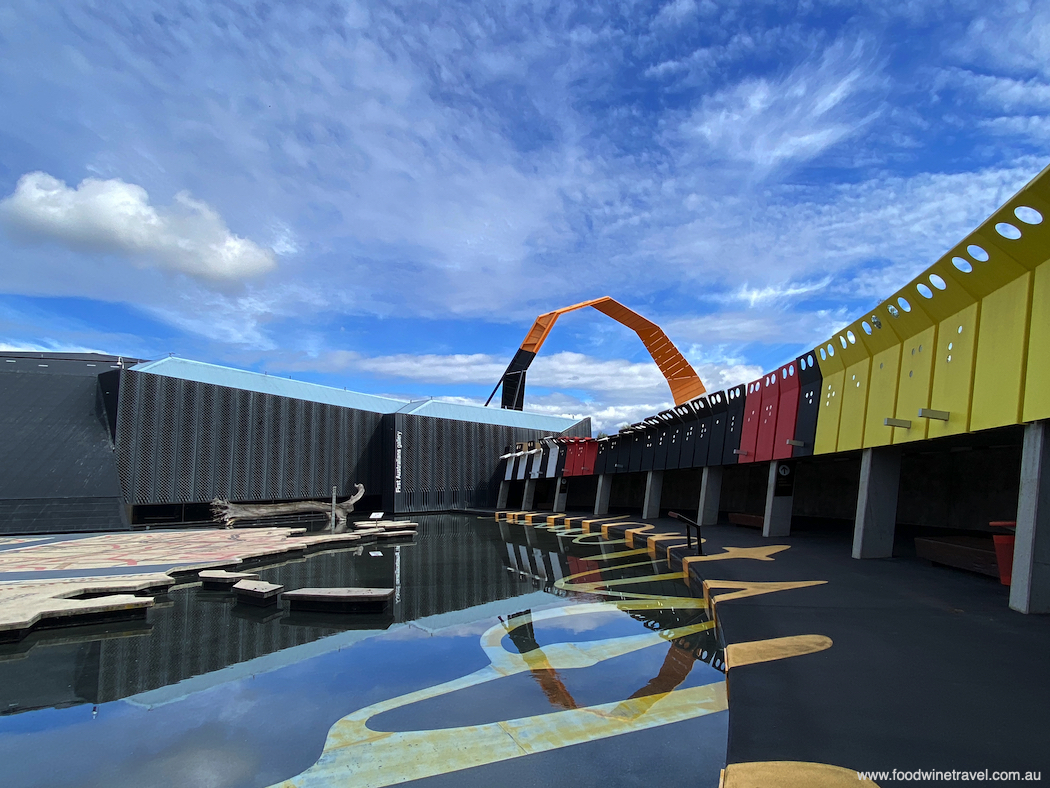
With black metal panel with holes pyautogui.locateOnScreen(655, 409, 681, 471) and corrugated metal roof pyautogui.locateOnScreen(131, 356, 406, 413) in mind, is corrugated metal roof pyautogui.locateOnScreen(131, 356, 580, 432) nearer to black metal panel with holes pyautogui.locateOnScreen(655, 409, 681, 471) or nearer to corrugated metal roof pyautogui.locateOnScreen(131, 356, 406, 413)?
corrugated metal roof pyautogui.locateOnScreen(131, 356, 406, 413)

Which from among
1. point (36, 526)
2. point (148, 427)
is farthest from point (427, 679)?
point (148, 427)

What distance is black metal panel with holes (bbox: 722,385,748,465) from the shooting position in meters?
17.7

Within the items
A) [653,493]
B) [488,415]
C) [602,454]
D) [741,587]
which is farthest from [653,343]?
[741,587]

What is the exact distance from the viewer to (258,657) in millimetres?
6609

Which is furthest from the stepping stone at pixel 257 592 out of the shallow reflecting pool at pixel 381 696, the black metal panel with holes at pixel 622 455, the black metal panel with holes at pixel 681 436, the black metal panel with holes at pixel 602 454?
the black metal panel with holes at pixel 602 454

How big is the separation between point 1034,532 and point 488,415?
107 ft

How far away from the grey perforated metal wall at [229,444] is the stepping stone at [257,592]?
55.7 ft

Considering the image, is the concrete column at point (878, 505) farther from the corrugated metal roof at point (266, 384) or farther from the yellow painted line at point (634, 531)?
the corrugated metal roof at point (266, 384)

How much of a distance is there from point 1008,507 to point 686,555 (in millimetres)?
7416

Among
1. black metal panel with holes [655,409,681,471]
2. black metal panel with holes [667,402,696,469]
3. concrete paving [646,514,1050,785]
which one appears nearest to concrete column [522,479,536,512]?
black metal panel with holes [655,409,681,471]

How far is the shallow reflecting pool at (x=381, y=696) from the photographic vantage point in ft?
13.2

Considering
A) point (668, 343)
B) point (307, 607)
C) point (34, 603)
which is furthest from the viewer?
point (668, 343)

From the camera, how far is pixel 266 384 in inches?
1190

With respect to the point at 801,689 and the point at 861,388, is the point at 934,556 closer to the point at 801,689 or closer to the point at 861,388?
the point at 861,388
